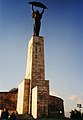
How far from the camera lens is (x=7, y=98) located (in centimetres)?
2072

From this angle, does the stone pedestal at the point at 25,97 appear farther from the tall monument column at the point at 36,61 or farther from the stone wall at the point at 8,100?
the stone wall at the point at 8,100

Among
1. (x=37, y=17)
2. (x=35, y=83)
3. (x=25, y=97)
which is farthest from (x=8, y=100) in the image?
(x=37, y=17)

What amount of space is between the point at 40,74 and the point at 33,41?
3.29m

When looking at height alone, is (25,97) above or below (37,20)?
below

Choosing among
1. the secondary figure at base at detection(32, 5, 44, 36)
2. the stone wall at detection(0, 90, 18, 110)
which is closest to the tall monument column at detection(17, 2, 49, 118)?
the secondary figure at base at detection(32, 5, 44, 36)

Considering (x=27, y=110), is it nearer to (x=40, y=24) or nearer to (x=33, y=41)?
(x=33, y=41)

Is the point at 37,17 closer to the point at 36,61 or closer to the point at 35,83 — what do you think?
the point at 36,61

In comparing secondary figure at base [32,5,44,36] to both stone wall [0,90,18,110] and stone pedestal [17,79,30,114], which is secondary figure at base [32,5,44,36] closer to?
stone pedestal [17,79,30,114]

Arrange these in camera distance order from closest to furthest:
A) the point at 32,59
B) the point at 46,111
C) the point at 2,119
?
1. the point at 2,119
2. the point at 46,111
3. the point at 32,59

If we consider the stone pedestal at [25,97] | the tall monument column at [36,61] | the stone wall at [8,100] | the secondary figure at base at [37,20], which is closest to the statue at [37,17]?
the secondary figure at base at [37,20]

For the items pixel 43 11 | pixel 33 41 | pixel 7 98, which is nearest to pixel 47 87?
pixel 33 41

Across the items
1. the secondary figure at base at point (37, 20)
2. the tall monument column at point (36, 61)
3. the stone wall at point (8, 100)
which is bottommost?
the stone wall at point (8, 100)

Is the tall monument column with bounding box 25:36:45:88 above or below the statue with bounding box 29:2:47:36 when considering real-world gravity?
below

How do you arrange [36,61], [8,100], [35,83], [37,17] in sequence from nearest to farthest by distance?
[35,83] < [36,61] < [37,17] < [8,100]
